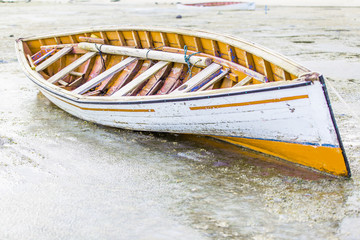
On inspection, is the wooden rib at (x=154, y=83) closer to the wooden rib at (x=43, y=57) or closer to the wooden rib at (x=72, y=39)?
the wooden rib at (x=72, y=39)

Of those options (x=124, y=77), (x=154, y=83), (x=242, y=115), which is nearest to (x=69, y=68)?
(x=124, y=77)

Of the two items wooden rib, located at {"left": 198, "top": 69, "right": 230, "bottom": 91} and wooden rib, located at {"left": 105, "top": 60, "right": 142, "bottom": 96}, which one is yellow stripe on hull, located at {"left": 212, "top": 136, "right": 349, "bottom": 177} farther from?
wooden rib, located at {"left": 105, "top": 60, "right": 142, "bottom": 96}

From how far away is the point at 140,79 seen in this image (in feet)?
19.9

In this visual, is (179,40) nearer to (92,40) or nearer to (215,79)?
(215,79)

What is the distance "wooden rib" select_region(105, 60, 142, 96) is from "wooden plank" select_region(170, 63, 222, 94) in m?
1.54

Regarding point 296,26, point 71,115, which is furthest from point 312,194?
point 296,26

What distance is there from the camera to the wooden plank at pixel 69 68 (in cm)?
708

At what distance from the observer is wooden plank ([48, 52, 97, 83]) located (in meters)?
7.08

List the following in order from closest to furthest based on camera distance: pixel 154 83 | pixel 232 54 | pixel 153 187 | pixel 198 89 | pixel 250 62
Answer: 1. pixel 153 187
2. pixel 250 62
3. pixel 198 89
4. pixel 232 54
5. pixel 154 83

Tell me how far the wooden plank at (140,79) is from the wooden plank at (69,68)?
5.35ft

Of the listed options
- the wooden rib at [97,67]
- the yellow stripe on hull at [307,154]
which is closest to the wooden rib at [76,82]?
the wooden rib at [97,67]

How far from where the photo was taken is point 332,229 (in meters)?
3.43

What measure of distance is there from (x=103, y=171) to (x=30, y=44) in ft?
17.3

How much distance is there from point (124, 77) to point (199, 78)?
1.75m
